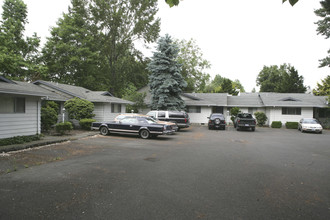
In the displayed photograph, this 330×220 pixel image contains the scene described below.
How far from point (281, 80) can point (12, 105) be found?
181 ft

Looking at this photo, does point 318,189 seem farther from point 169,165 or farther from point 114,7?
point 114,7

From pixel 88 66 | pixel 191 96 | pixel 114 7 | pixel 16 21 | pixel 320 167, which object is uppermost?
pixel 114 7

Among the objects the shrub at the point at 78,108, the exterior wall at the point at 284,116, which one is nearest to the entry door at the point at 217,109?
the exterior wall at the point at 284,116

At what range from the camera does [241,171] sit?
655 cm

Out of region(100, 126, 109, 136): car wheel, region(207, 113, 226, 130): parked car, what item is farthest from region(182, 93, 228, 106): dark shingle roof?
region(100, 126, 109, 136): car wheel

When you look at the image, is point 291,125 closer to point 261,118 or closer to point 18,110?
point 261,118

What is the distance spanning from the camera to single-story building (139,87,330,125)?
89.6ft

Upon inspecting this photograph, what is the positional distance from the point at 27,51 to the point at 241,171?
98.8 ft

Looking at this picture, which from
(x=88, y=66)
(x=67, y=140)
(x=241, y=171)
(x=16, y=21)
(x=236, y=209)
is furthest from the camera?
(x=88, y=66)

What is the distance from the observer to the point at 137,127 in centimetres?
1411

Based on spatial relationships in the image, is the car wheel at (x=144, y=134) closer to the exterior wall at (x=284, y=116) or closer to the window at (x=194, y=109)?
the window at (x=194, y=109)

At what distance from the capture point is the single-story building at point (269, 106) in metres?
27.3

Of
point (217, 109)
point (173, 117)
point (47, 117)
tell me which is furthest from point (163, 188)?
point (217, 109)

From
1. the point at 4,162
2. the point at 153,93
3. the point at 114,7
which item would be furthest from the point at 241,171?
the point at 114,7
